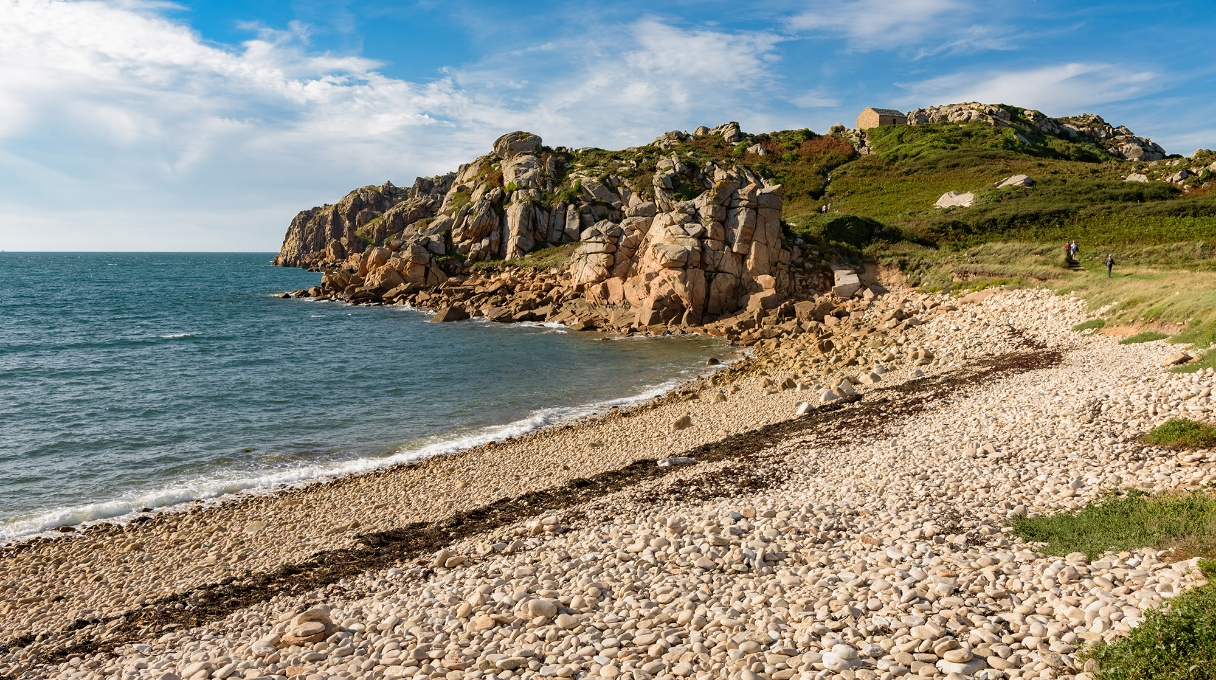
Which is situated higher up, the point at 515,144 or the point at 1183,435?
the point at 515,144

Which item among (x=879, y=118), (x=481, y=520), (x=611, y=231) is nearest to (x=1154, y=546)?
(x=481, y=520)

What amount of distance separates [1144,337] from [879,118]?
104 m

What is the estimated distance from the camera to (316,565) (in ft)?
44.4

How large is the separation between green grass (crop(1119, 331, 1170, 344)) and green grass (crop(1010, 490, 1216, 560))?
17022 millimetres

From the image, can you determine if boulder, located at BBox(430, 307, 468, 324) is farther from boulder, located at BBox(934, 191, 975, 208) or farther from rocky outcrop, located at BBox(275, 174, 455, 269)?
rocky outcrop, located at BBox(275, 174, 455, 269)

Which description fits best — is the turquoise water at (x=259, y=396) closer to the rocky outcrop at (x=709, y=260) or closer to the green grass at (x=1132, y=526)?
the rocky outcrop at (x=709, y=260)

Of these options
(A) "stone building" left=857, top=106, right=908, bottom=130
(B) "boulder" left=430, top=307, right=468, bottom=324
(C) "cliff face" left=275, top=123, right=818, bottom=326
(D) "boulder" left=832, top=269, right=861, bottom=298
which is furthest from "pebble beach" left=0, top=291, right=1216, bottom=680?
(A) "stone building" left=857, top=106, right=908, bottom=130

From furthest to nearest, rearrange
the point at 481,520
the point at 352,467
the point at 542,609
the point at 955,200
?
the point at 955,200 → the point at 352,467 → the point at 481,520 → the point at 542,609

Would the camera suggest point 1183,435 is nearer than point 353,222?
Yes

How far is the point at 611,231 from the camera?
2163 inches

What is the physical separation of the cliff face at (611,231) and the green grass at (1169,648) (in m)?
40.2

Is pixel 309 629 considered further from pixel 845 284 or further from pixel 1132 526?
pixel 845 284

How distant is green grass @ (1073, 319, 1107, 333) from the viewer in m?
28.2

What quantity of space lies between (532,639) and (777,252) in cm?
4432
